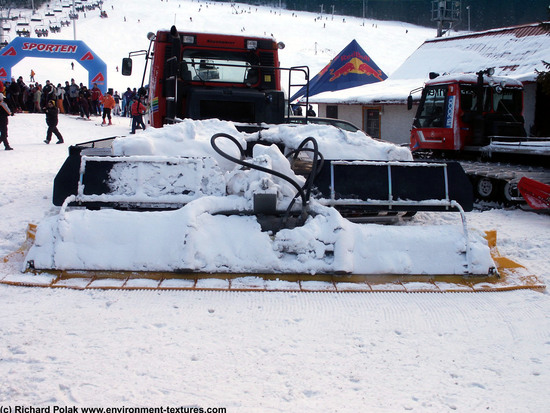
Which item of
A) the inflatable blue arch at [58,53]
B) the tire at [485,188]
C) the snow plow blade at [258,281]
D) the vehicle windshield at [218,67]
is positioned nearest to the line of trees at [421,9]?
the inflatable blue arch at [58,53]

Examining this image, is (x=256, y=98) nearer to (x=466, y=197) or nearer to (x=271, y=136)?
(x=271, y=136)

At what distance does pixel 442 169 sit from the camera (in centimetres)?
468

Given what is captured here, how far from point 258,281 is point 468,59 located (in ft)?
61.8

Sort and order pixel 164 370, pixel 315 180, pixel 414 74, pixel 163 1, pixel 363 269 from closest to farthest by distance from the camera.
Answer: pixel 164 370 < pixel 363 269 < pixel 315 180 < pixel 414 74 < pixel 163 1

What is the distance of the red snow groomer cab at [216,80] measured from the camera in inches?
280

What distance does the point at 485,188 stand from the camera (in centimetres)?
937

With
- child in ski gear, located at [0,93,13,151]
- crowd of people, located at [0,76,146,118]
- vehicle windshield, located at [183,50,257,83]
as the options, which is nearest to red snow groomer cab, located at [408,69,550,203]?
vehicle windshield, located at [183,50,257,83]

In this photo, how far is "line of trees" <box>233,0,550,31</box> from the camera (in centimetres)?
7281

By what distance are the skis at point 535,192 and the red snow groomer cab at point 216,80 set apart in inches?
145

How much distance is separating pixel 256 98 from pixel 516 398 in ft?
18.2

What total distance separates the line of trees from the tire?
200 ft

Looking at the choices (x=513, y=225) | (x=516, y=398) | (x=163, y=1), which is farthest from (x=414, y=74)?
(x=163, y=1)

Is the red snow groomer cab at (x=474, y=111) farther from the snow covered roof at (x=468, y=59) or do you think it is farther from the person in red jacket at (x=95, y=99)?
the person in red jacket at (x=95, y=99)

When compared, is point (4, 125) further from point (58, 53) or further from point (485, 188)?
point (58, 53)
